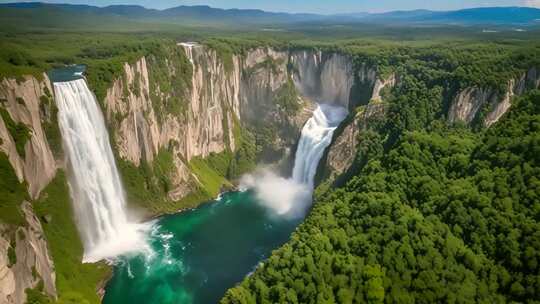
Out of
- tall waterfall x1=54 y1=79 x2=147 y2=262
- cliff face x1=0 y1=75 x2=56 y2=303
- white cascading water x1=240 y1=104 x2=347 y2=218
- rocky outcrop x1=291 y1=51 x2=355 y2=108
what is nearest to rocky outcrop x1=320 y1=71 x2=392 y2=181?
white cascading water x1=240 y1=104 x2=347 y2=218

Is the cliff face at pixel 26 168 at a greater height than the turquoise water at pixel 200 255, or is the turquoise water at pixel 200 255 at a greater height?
the cliff face at pixel 26 168

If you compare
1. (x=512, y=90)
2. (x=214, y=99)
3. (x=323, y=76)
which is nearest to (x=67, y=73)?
(x=214, y=99)

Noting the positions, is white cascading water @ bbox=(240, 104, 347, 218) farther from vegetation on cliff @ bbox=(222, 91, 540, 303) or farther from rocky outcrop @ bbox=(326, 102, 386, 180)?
vegetation on cliff @ bbox=(222, 91, 540, 303)

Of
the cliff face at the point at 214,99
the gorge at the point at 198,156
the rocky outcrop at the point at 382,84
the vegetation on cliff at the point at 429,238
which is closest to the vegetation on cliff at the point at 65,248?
the gorge at the point at 198,156

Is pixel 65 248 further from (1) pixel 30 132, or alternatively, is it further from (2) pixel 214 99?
(2) pixel 214 99

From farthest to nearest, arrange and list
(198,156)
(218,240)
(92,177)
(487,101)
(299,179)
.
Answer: (299,179)
(198,156)
(487,101)
(218,240)
(92,177)

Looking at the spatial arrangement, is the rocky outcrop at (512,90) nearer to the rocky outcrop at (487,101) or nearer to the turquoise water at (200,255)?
the rocky outcrop at (487,101)

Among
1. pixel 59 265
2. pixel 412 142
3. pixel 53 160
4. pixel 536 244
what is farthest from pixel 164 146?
pixel 536 244
